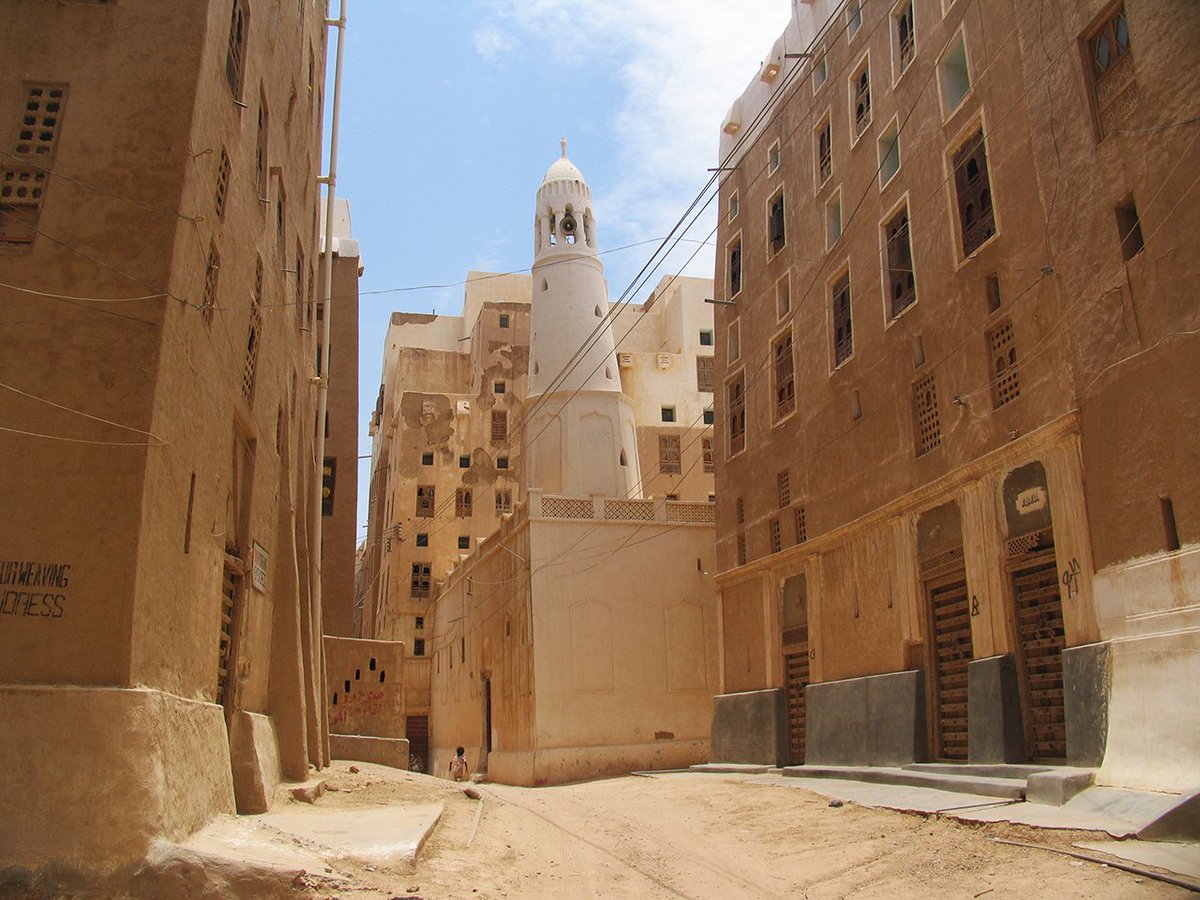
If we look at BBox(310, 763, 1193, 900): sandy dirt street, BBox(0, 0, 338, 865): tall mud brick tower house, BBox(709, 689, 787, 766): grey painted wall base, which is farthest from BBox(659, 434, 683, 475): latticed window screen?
BBox(0, 0, 338, 865): tall mud brick tower house

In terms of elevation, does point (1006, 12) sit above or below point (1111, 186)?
above

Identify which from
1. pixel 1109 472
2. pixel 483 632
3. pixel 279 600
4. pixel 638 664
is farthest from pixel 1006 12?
pixel 483 632

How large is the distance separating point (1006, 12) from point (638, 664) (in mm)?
16839

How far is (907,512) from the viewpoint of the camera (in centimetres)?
1664

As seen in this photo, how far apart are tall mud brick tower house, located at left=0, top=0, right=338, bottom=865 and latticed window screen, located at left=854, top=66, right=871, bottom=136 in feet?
38.5

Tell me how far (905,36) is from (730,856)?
14261 mm

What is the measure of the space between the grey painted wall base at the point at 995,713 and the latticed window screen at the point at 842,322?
6996mm

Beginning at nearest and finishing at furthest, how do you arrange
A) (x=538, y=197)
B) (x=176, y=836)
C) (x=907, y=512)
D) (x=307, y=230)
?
(x=176, y=836) → (x=907, y=512) → (x=307, y=230) → (x=538, y=197)

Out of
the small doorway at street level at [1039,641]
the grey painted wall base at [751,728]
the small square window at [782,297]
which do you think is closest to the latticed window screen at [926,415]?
the small doorway at street level at [1039,641]

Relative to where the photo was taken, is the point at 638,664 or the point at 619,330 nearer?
the point at 638,664

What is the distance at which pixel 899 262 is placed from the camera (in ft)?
59.1

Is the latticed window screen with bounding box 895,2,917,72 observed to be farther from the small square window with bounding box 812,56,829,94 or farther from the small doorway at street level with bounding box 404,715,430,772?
the small doorway at street level with bounding box 404,715,430,772

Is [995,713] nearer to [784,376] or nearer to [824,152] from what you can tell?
[784,376]

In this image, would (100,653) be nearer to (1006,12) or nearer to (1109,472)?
(1109,472)
